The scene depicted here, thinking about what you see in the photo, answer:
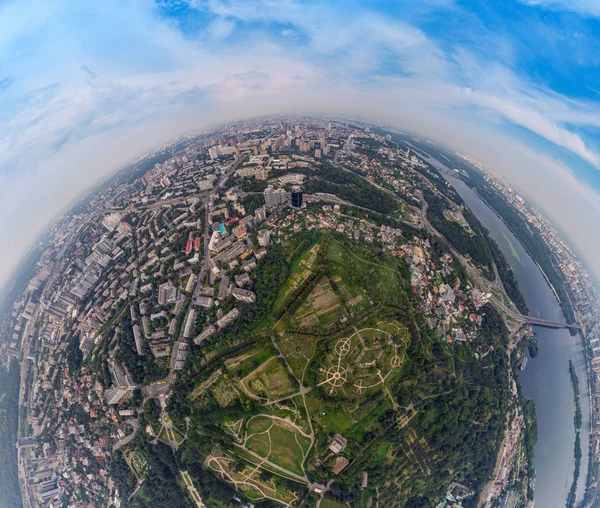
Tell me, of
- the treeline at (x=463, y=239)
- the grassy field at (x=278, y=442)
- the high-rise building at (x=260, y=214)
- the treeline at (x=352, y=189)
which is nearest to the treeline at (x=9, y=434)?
the grassy field at (x=278, y=442)

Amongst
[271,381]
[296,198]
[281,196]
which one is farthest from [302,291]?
[281,196]

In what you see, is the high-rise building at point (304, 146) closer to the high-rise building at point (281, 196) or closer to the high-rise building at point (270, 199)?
the high-rise building at point (281, 196)

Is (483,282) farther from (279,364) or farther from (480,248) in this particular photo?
(279,364)

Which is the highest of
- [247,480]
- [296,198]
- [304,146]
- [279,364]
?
[304,146]

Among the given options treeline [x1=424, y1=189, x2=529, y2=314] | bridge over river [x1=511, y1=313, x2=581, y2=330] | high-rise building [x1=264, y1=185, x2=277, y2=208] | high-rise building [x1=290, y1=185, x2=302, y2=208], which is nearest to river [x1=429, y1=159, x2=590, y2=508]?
bridge over river [x1=511, y1=313, x2=581, y2=330]

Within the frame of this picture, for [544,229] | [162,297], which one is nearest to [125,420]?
[162,297]

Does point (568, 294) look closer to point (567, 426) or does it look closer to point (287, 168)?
point (567, 426)
